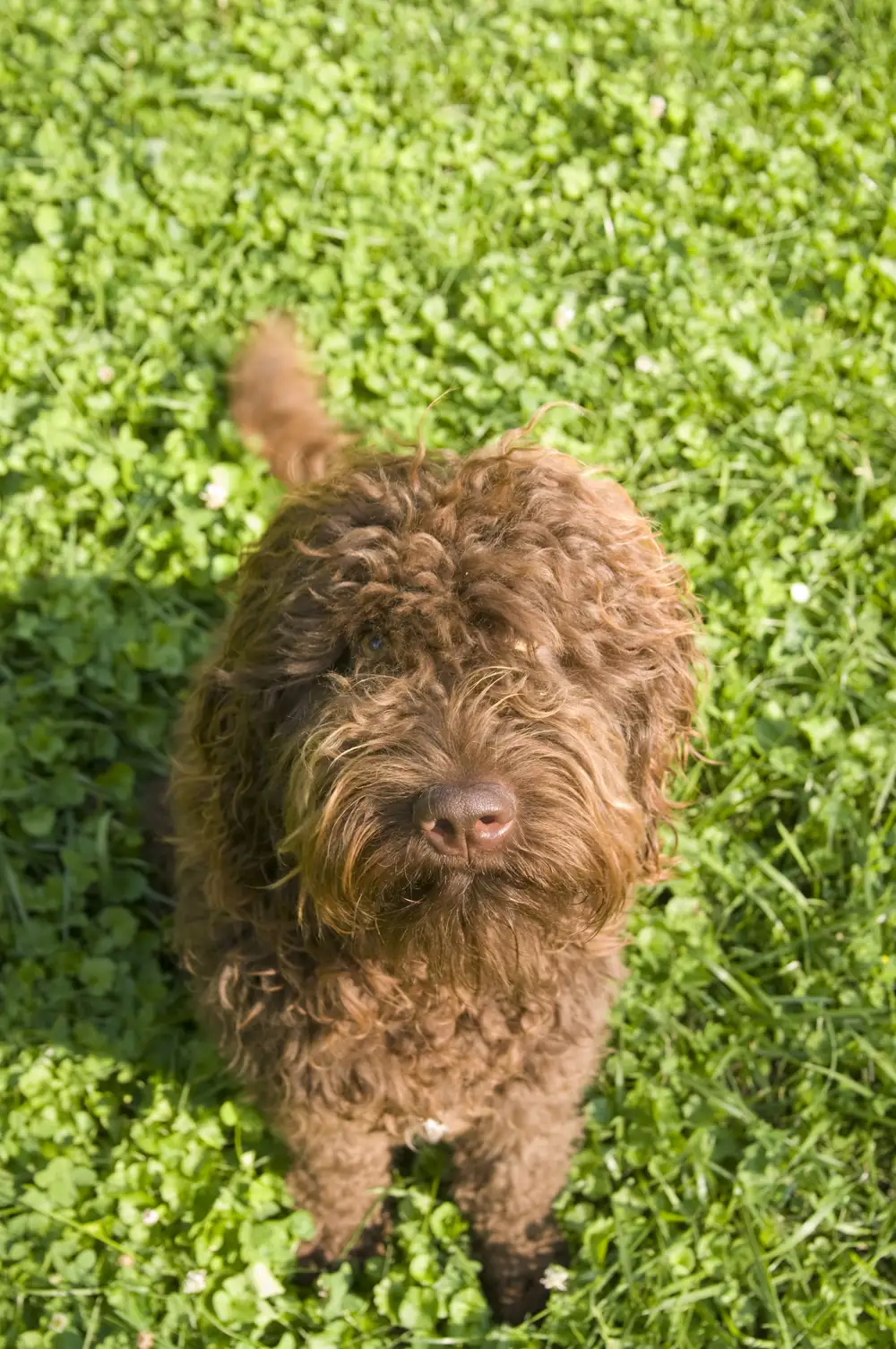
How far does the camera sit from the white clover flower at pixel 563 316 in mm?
4305

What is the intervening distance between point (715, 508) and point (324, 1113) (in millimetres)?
2284

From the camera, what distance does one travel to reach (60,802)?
3631 millimetres

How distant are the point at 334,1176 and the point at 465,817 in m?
1.51

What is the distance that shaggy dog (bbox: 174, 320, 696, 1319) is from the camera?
2.05 m

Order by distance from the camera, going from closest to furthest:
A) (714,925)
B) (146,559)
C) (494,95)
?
(714,925)
(146,559)
(494,95)

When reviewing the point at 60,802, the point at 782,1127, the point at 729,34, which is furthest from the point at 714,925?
the point at 729,34

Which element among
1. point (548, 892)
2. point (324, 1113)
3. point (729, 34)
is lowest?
point (324, 1113)

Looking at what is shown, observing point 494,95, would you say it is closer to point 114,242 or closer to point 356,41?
point 356,41

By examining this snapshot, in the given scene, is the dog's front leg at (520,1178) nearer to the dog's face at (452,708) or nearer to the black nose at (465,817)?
the dog's face at (452,708)

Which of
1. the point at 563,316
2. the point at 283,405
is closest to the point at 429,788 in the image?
the point at 283,405

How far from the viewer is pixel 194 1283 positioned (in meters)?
2.94

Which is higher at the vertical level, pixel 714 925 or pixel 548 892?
pixel 548 892

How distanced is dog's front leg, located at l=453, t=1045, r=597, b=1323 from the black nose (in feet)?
3.58

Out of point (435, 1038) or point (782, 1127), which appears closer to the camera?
point (435, 1038)
